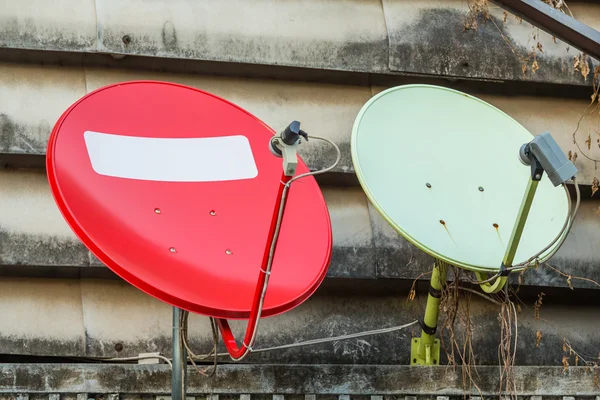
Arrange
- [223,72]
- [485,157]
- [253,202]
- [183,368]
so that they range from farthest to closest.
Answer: [223,72] < [485,157] < [253,202] < [183,368]

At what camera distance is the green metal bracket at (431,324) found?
5.63 m

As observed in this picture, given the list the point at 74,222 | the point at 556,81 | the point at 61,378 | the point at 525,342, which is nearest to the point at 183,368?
the point at 61,378

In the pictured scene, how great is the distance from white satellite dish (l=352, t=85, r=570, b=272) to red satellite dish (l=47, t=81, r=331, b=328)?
0.46 m

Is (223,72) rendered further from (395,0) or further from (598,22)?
(598,22)

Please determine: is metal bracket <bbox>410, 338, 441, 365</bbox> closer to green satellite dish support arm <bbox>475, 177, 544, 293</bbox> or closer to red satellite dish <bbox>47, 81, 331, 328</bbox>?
green satellite dish support arm <bbox>475, 177, 544, 293</bbox>

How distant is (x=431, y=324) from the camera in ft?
18.9

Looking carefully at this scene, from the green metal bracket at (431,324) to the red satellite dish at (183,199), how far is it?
739 mm

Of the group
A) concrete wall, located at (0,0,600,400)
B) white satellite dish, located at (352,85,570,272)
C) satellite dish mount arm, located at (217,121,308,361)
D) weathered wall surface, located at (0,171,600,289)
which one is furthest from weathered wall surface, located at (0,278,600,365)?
satellite dish mount arm, located at (217,121,308,361)

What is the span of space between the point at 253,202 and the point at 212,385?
3.29 ft

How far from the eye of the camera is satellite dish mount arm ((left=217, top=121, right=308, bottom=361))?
3.87 metres

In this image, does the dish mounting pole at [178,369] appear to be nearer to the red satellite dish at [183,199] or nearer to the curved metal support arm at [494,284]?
the red satellite dish at [183,199]

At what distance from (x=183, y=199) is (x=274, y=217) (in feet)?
3.47

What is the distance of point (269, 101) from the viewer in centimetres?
676

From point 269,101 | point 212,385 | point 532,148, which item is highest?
point 532,148
